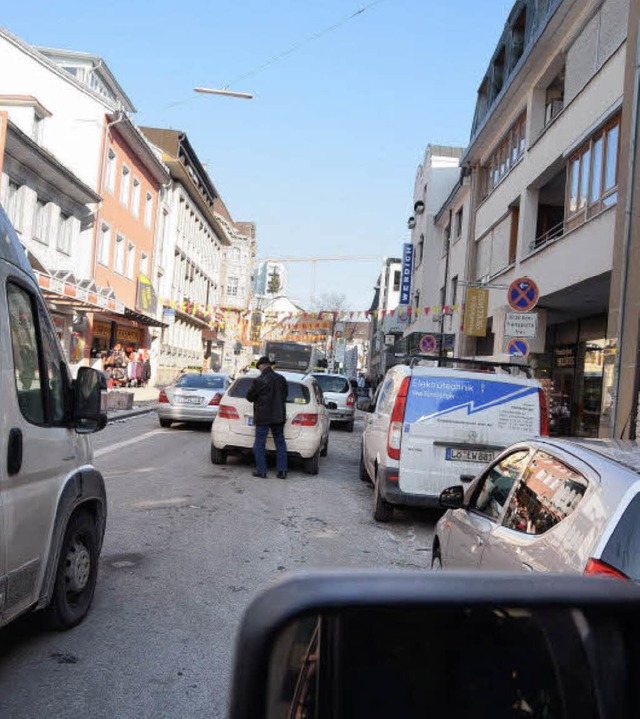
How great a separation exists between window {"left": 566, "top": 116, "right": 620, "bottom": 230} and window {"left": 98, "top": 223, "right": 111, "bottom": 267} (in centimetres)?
1974

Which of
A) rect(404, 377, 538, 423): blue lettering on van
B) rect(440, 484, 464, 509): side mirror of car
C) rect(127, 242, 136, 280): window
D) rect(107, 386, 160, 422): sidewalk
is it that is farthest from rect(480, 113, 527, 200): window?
rect(440, 484, 464, 509): side mirror of car

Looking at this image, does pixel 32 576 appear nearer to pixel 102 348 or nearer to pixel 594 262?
pixel 594 262

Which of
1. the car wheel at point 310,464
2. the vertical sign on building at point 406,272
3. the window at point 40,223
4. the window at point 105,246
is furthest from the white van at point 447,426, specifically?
the vertical sign on building at point 406,272

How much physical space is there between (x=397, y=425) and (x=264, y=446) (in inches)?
137

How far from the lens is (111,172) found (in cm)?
3050

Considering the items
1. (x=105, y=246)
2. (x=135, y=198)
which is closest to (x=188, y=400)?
(x=105, y=246)

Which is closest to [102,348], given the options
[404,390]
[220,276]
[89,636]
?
[404,390]

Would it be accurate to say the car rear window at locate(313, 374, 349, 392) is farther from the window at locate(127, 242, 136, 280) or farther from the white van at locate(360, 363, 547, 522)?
the window at locate(127, 242, 136, 280)

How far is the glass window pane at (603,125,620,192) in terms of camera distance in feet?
45.2

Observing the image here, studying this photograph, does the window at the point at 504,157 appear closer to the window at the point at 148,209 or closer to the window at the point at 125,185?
the window at the point at 125,185

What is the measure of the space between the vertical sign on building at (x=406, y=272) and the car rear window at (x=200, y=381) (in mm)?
29593

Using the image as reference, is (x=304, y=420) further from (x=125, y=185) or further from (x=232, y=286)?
(x=232, y=286)

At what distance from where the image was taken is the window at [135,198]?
1359 inches

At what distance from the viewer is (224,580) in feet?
18.0
